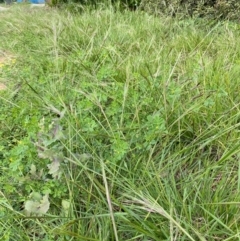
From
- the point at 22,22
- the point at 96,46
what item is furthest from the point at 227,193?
the point at 22,22

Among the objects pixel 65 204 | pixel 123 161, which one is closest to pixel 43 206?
pixel 65 204

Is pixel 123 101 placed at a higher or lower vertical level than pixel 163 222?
higher

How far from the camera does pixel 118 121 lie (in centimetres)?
140

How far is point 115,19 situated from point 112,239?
112 inches

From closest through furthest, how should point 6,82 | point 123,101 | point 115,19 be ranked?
point 123,101, point 6,82, point 115,19

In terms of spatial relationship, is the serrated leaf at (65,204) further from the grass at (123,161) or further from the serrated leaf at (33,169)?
the serrated leaf at (33,169)

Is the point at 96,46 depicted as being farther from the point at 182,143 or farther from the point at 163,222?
the point at 163,222

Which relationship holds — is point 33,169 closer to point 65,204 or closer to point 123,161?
point 65,204

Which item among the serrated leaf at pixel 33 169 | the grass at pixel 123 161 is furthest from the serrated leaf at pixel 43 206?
the serrated leaf at pixel 33 169

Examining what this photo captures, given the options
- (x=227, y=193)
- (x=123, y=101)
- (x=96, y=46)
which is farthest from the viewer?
(x=96, y=46)

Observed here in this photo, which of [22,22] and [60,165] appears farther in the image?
[22,22]

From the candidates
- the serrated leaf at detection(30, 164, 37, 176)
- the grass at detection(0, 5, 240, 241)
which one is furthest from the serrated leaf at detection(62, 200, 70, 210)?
the serrated leaf at detection(30, 164, 37, 176)

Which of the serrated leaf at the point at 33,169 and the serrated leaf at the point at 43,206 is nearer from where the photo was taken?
the serrated leaf at the point at 43,206

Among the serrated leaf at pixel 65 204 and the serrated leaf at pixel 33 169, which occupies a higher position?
the serrated leaf at pixel 33 169
